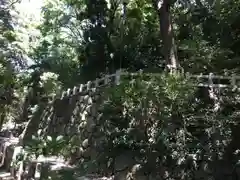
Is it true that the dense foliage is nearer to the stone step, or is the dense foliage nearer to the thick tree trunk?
the thick tree trunk

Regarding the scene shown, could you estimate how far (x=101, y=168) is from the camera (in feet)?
22.1

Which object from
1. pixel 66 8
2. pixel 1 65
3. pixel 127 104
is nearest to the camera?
pixel 127 104

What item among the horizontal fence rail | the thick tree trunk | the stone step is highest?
the thick tree trunk

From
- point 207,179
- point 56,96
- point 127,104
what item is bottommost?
point 207,179

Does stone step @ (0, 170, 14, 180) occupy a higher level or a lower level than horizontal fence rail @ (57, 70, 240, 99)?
lower

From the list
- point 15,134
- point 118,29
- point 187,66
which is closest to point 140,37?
point 118,29

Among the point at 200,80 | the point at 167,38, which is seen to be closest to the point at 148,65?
the point at 167,38

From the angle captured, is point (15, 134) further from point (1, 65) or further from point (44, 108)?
point (1, 65)

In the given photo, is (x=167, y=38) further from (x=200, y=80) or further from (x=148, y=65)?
(x=148, y=65)

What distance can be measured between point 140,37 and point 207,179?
27.8 ft

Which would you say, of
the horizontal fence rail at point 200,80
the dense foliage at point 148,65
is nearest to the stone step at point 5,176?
the dense foliage at point 148,65

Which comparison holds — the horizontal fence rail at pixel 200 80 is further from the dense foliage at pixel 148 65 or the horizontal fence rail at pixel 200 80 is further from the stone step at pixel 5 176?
the stone step at pixel 5 176

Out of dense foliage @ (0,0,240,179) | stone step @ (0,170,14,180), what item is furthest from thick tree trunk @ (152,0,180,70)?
stone step @ (0,170,14,180)

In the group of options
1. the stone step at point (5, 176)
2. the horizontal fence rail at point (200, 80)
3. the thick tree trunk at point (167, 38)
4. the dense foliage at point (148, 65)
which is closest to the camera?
the dense foliage at point (148, 65)
